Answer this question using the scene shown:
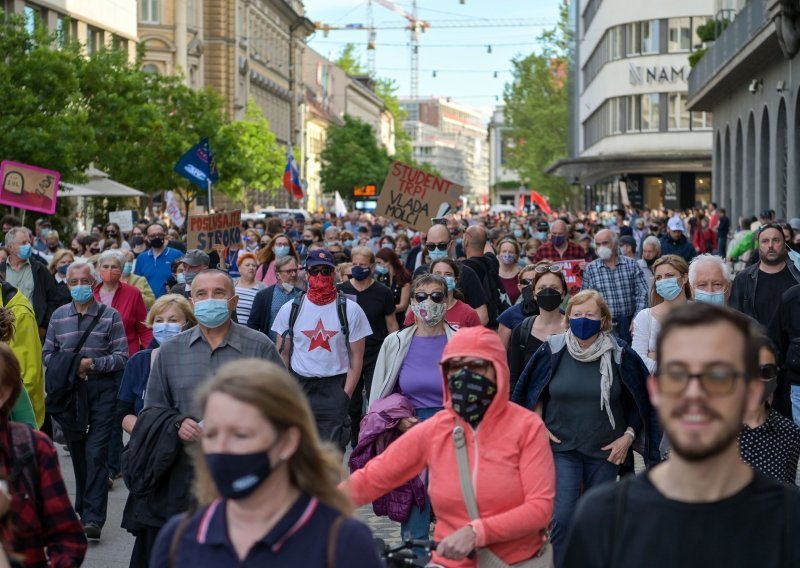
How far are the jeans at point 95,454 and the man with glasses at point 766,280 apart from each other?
14.4 feet

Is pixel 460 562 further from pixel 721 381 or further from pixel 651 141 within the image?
pixel 651 141

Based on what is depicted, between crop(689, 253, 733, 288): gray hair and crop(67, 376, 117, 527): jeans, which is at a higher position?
crop(689, 253, 733, 288): gray hair

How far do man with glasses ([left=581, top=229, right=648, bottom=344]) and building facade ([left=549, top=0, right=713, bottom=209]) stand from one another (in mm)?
50013

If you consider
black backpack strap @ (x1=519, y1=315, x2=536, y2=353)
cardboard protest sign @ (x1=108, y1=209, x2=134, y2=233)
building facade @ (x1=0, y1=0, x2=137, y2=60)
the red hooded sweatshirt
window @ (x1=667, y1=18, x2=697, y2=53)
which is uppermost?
window @ (x1=667, y1=18, x2=697, y2=53)

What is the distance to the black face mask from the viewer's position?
968 cm

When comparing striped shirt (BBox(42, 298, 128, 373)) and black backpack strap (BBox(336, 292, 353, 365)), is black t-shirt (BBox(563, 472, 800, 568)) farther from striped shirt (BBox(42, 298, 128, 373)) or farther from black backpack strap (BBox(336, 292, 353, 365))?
striped shirt (BBox(42, 298, 128, 373))

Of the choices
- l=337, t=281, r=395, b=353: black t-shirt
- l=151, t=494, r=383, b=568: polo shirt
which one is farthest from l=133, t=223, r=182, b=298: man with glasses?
l=151, t=494, r=383, b=568: polo shirt

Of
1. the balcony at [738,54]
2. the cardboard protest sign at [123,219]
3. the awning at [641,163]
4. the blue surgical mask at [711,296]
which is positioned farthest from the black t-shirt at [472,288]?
the awning at [641,163]

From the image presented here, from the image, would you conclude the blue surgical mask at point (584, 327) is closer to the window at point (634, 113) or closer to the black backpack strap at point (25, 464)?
the black backpack strap at point (25, 464)

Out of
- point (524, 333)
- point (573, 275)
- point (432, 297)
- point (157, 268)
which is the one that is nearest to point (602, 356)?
point (432, 297)

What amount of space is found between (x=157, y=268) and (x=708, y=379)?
14.2 meters

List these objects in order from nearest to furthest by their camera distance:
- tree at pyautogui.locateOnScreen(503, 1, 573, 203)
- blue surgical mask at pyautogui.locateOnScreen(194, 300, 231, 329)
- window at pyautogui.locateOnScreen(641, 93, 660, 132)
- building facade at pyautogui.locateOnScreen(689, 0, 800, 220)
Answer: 1. blue surgical mask at pyautogui.locateOnScreen(194, 300, 231, 329)
2. building facade at pyautogui.locateOnScreen(689, 0, 800, 220)
3. window at pyautogui.locateOnScreen(641, 93, 660, 132)
4. tree at pyautogui.locateOnScreen(503, 1, 573, 203)

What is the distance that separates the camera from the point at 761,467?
21.3 ft

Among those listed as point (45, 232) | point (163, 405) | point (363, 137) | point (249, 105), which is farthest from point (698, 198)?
point (163, 405)
